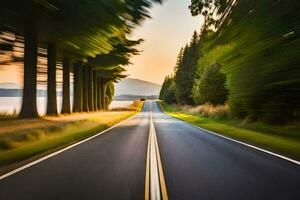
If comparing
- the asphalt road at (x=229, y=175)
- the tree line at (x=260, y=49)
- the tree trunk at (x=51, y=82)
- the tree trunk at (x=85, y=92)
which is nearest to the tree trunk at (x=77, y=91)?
the tree trunk at (x=85, y=92)

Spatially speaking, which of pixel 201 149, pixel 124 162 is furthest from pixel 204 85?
pixel 124 162

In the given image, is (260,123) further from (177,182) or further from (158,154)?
(177,182)

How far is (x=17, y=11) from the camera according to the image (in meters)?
21.5

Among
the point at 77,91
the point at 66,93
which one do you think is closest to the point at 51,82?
the point at 66,93

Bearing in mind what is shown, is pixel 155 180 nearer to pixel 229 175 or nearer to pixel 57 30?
pixel 229 175

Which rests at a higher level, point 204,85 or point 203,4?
point 203,4

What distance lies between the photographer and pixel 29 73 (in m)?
24.3

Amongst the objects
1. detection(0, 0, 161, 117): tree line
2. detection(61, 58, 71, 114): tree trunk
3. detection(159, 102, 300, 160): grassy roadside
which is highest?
detection(0, 0, 161, 117): tree line

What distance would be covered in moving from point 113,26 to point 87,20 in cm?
164

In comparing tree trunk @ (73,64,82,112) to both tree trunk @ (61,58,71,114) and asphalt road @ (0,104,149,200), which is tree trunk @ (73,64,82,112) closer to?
tree trunk @ (61,58,71,114)

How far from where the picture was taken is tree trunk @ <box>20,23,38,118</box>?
24.3m

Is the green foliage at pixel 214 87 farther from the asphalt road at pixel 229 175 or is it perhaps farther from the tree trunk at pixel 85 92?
the asphalt road at pixel 229 175

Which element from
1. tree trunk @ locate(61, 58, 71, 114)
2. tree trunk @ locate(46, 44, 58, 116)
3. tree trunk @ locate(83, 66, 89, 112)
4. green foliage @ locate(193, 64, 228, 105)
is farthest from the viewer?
tree trunk @ locate(83, 66, 89, 112)

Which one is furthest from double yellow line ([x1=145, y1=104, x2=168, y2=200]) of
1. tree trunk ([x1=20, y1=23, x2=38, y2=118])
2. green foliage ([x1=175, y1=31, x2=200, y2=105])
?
green foliage ([x1=175, y1=31, x2=200, y2=105])
